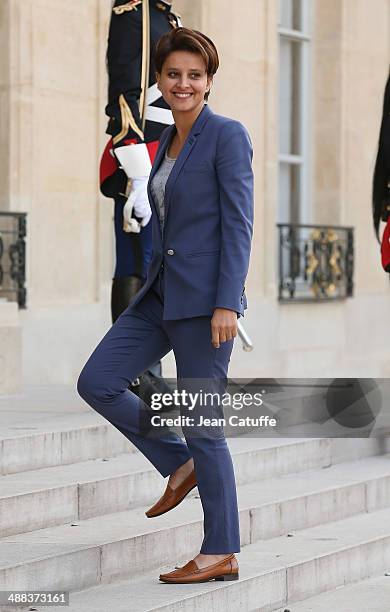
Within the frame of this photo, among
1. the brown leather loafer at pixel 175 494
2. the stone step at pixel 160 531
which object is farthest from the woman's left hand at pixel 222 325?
the stone step at pixel 160 531

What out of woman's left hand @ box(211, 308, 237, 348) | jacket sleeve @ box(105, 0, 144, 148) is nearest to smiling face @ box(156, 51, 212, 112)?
woman's left hand @ box(211, 308, 237, 348)

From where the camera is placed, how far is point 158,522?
5.84m

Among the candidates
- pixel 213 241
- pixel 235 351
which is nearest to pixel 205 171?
pixel 213 241

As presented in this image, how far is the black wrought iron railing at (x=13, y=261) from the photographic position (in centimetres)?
962

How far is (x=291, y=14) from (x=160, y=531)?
28.1 feet

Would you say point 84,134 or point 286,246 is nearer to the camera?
point 84,134

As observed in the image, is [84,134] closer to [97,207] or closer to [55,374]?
[97,207]

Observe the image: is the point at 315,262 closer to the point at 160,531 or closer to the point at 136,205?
the point at 136,205

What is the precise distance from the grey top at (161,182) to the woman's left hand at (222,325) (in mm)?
392

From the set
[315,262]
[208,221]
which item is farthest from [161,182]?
[315,262]

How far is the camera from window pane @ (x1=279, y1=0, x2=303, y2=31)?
43.7ft

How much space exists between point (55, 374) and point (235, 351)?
2.21 metres

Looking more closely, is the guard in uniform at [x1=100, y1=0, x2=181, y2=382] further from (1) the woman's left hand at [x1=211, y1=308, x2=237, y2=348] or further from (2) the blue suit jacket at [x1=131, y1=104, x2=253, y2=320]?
(1) the woman's left hand at [x1=211, y1=308, x2=237, y2=348]

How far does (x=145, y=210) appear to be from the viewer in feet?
22.2
